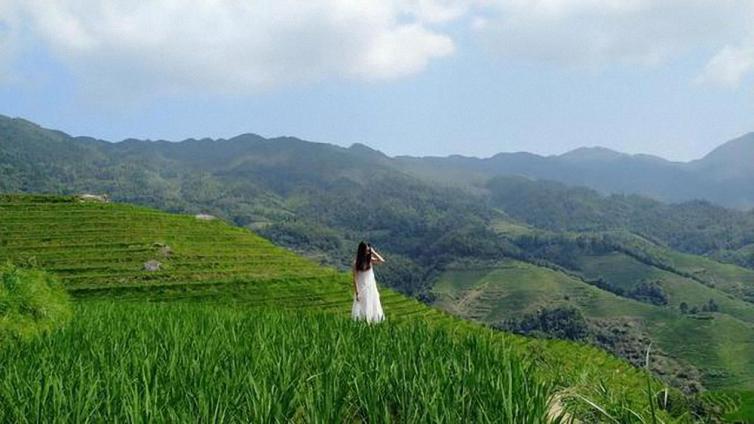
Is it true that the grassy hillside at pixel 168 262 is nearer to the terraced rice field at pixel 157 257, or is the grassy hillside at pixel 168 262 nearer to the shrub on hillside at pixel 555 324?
the terraced rice field at pixel 157 257

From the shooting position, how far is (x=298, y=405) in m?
4.76

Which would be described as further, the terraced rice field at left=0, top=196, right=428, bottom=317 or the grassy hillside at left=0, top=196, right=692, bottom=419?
the terraced rice field at left=0, top=196, right=428, bottom=317

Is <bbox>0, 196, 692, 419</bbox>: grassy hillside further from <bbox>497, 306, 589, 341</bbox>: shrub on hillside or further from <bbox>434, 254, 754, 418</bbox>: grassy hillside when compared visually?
<bbox>497, 306, 589, 341</bbox>: shrub on hillside

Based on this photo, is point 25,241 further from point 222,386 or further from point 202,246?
point 222,386

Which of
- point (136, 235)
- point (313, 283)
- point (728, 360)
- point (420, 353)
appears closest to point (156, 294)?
point (313, 283)

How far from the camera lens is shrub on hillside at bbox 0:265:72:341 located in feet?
30.1

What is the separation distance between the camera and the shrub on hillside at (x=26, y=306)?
9.18 meters

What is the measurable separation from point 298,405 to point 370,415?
763 mm

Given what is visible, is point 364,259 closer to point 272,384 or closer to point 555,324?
point 272,384

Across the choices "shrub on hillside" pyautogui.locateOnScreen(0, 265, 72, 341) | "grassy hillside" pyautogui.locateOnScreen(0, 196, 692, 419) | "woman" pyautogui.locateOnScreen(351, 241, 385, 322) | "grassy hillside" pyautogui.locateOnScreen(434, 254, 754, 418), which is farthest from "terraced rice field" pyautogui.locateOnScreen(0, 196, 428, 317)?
"grassy hillside" pyautogui.locateOnScreen(434, 254, 754, 418)

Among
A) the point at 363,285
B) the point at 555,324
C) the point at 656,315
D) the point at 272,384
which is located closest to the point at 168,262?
the point at 363,285

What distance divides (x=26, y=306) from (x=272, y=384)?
22.3ft

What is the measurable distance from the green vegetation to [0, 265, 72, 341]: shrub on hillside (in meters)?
1.01

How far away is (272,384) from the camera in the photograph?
5.18 metres
